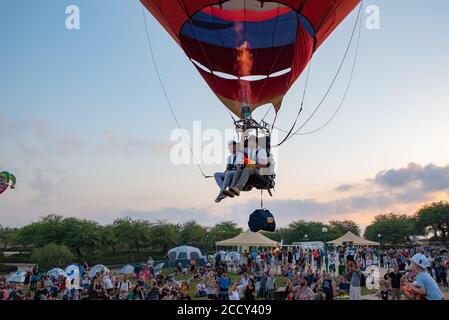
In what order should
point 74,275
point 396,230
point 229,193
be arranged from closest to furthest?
point 229,193, point 74,275, point 396,230

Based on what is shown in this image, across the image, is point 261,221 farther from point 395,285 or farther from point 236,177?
point 395,285

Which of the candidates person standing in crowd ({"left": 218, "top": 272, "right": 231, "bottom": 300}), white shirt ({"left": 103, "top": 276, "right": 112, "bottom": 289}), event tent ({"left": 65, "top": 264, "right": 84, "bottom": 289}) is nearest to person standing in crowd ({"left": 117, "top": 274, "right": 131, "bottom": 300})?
white shirt ({"left": 103, "top": 276, "right": 112, "bottom": 289})

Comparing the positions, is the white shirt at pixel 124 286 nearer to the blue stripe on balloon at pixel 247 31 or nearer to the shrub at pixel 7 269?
the blue stripe on balloon at pixel 247 31

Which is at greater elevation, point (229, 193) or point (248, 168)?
point (248, 168)

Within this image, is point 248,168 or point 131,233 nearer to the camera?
point 248,168

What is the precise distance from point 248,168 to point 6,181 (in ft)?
81.3

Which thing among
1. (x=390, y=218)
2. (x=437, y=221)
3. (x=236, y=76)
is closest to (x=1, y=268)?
(x=236, y=76)

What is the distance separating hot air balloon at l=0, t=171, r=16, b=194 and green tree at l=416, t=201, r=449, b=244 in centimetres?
6075

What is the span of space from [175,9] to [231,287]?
21.4 ft

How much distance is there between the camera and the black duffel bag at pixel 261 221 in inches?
352

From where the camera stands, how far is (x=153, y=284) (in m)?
11.4

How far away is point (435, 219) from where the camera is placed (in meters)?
68.3

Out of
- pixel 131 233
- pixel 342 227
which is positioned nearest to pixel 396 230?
pixel 342 227
